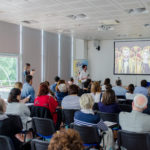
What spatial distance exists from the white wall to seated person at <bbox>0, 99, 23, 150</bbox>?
10319mm

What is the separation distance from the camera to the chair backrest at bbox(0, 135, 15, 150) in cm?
229

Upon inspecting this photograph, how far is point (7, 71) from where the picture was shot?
8578 millimetres

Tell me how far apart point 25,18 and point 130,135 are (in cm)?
619

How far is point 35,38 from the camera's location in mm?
9977

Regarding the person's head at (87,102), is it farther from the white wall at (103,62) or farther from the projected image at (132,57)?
the white wall at (103,62)

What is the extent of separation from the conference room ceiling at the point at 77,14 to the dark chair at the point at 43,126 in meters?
3.45

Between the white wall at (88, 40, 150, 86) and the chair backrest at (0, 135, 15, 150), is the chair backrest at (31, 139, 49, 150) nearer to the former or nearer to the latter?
the chair backrest at (0, 135, 15, 150)

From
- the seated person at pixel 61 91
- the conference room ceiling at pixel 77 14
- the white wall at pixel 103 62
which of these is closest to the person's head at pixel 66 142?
the seated person at pixel 61 91

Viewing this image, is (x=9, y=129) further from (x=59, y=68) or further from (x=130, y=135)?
(x=59, y=68)

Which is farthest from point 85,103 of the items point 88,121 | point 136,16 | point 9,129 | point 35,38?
point 35,38

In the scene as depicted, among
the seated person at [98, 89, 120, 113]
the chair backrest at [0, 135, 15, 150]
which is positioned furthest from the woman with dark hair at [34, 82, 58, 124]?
the chair backrest at [0, 135, 15, 150]

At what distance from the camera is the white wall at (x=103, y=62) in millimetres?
13094

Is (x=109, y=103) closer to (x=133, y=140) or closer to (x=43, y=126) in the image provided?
(x=43, y=126)

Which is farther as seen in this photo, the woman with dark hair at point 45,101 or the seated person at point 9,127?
the woman with dark hair at point 45,101
